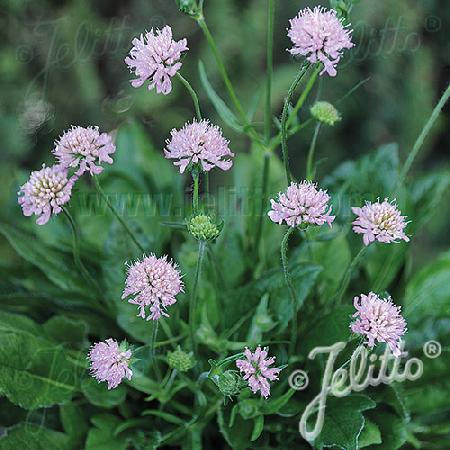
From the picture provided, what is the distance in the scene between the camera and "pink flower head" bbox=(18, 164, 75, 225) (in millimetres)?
458

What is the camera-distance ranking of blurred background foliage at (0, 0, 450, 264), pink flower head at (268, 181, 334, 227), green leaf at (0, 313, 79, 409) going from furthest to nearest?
1. blurred background foliage at (0, 0, 450, 264)
2. green leaf at (0, 313, 79, 409)
3. pink flower head at (268, 181, 334, 227)

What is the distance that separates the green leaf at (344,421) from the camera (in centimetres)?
47

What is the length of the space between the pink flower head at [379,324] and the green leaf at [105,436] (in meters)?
0.22

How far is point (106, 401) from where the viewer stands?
532 millimetres

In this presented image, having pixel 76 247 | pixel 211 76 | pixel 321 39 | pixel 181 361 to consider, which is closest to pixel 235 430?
pixel 181 361

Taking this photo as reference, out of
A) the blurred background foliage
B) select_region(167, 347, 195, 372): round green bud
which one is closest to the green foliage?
select_region(167, 347, 195, 372): round green bud

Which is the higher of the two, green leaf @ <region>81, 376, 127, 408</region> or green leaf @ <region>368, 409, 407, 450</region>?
green leaf @ <region>81, 376, 127, 408</region>

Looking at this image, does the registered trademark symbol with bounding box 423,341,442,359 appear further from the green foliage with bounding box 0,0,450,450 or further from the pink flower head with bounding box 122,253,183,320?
the pink flower head with bounding box 122,253,183,320

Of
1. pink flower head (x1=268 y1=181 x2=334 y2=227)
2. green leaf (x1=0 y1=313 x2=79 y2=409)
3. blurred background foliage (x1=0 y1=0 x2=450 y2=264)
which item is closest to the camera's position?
pink flower head (x1=268 y1=181 x2=334 y2=227)

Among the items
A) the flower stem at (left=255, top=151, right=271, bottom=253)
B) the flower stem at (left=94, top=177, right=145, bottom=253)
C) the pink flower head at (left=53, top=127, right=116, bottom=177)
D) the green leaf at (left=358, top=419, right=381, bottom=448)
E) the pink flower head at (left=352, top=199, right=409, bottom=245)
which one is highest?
the flower stem at (left=255, top=151, right=271, bottom=253)

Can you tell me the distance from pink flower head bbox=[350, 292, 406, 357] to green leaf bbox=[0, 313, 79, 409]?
0.24 metres

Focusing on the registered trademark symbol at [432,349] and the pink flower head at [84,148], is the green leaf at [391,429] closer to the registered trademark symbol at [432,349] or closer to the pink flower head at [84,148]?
the registered trademark symbol at [432,349]

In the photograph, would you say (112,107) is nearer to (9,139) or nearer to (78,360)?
(9,139)

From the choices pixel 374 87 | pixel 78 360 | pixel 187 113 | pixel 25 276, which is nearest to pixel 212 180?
pixel 187 113
